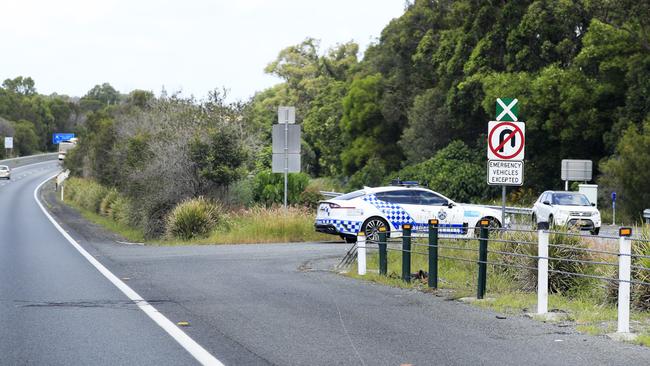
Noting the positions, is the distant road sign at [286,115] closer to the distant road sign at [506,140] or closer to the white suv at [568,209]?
the white suv at [568,209]

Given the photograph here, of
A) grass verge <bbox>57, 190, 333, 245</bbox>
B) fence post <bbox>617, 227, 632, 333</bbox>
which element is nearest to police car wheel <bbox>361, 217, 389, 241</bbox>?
grass verge <bbox>57, 190, 333, 245</bbox>

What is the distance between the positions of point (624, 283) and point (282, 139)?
20989 mm

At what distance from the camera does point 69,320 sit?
10.9 m

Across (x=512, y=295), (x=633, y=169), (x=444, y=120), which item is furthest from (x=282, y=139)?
(x=444, y=120)

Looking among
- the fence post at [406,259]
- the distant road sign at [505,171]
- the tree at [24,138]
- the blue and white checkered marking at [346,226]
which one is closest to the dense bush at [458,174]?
the blue and white checkered marking at [346,226]

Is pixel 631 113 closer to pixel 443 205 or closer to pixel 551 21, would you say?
pixel 551 21

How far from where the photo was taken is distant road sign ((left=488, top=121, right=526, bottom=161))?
562 inches

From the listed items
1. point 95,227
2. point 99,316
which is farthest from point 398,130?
point 99,316

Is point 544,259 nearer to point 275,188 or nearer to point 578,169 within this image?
point 275,188

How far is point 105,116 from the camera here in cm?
6750

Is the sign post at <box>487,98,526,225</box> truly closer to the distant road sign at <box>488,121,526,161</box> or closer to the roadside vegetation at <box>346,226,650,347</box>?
the distant road sign at <box>488,121,526,161</box>

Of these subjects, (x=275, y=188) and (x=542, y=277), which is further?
(x=275, y=188)

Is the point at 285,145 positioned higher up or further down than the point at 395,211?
higher up

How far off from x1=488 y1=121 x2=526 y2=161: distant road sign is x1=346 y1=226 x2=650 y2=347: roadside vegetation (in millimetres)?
1384
